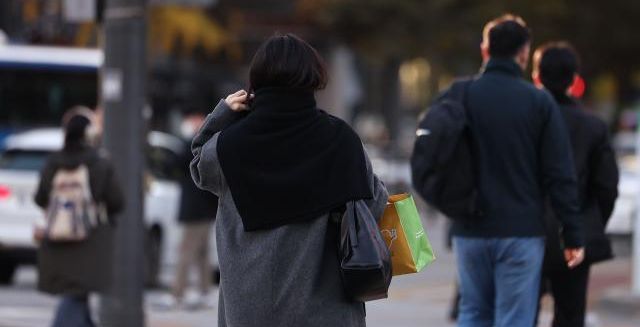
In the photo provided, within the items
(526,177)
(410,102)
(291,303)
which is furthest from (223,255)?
(410,102)

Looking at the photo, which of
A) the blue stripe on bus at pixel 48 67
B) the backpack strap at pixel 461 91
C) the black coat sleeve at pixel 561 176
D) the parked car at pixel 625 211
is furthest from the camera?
the blue stripe on bus at pixel 48 67

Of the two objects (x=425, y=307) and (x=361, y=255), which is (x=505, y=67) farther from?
(x=425, y=307)

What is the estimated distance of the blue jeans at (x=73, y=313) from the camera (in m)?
9.51

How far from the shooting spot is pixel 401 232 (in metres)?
5.05

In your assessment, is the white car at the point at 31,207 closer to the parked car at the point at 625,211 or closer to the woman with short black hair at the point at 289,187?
the parked car at the point at 625,211

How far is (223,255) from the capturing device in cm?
492

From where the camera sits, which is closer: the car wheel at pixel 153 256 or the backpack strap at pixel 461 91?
the backpack strap at pixel 461 91

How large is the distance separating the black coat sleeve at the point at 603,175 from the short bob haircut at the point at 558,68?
0.91 feet

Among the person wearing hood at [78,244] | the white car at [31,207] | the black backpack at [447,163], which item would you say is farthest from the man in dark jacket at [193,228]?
the black backpack at [447,163]

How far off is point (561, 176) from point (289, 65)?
7.63 ft

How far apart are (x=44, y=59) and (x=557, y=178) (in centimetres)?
1675

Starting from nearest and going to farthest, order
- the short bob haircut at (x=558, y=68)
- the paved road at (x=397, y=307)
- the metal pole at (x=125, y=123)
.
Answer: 1. the short bob haircut at (x=558, y=68)
2. the metal pole at (x=125, y=123)
3. the paved road at (x=397, y=307)

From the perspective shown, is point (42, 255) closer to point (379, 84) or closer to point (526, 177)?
point (526, 177)

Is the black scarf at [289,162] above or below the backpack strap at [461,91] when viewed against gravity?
above
